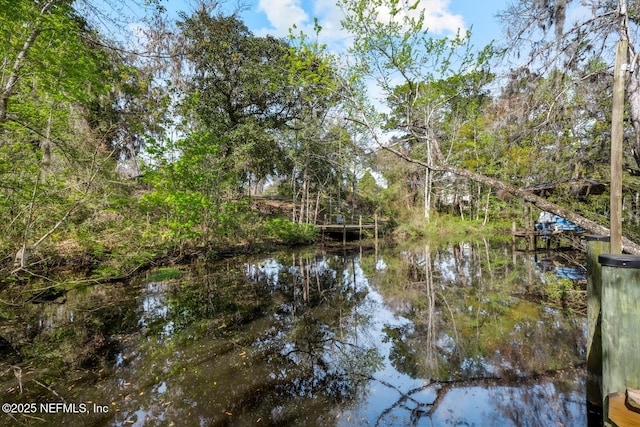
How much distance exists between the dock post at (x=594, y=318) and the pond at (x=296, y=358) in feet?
0.54

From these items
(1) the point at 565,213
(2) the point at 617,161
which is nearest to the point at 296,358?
(2) the point at 617,161

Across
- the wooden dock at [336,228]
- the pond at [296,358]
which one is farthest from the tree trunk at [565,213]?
the wooden dock at [336,228]

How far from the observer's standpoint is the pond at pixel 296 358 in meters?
2.91

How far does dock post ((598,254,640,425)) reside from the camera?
5.95 feet

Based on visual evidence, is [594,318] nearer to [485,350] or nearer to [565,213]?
[485,350]

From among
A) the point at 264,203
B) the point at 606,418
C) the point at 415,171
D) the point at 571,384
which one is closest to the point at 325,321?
the point at 571,384

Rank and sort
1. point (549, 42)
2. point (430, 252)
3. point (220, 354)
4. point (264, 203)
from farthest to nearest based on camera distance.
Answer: point (264, 203) → point (430, 252) → point (549, 42) → point (220, 354)

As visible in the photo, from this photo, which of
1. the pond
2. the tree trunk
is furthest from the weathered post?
the tree trunk

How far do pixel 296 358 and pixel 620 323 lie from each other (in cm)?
342

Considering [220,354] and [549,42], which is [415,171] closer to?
[549,42]

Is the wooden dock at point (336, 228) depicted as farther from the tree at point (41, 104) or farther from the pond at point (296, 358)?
the tree at point (41, 104)

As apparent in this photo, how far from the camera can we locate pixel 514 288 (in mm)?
7441

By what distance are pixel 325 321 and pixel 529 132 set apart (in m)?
5.14

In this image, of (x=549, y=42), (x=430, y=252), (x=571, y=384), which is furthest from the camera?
(x=430, y=252)
